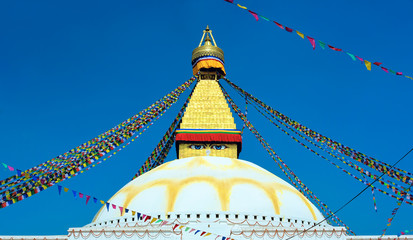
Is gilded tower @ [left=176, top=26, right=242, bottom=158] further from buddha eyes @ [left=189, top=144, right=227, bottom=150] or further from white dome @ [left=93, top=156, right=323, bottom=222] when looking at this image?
white dome @ [left=93, top=156, right=323, bottom=222]

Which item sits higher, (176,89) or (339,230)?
(176,89)

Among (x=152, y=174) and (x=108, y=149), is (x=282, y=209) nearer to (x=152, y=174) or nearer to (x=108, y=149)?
(x=152, y=174)

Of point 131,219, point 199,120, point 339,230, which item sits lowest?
point 339,230

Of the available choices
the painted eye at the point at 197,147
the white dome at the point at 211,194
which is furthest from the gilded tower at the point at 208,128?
the white dome at the point at 211,194

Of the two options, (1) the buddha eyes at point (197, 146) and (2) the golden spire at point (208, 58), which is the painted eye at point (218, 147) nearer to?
(1) the buddha eyes at point (197, 146)

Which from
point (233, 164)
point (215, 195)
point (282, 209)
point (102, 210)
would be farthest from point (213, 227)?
point (102, 210)

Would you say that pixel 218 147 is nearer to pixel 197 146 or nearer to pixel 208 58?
pixel 197 146

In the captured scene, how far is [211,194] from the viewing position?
10.3 m

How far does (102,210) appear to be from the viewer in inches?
452

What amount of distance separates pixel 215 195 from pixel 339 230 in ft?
9.92

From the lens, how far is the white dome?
1008 cm

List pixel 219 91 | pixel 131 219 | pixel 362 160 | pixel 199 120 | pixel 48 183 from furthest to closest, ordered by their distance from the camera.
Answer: pixel 219 91
pixel 199 120
pixel 362 160
pixel 131 219
pixel 48 183

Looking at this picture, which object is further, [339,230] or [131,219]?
[131,219]

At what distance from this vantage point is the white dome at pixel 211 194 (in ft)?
33.1
